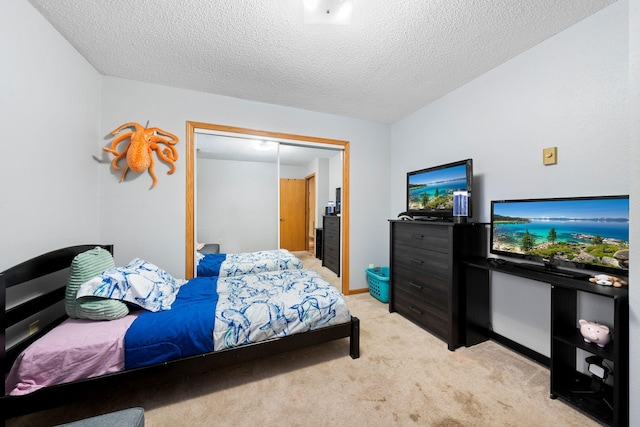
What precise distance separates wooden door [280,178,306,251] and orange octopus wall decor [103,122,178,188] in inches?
55.1

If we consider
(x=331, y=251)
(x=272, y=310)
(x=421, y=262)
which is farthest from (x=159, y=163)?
(x=421, y=262)

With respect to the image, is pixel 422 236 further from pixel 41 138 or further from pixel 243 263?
pixel 41 138

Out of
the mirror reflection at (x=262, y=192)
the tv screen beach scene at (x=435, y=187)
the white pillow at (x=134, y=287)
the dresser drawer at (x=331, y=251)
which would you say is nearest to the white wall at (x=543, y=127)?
the tv screen beach scene at (x=435, y=187)

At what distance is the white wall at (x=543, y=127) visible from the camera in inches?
60.5

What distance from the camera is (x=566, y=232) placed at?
168 cm

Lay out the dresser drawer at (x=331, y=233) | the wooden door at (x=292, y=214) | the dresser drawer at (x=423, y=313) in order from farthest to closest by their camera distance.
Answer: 1. the dresser drawer at (x=331, y=233)
2. the wooden door at (x=292, y=214)
3. the dresser drawer at (x=423, y=313)

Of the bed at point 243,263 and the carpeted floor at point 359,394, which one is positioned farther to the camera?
the bed at point 243,263

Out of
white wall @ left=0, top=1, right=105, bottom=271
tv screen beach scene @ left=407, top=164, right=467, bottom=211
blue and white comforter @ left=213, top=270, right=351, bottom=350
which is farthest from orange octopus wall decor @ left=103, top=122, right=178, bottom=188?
tv screen beach scene @ left=407, top=164, right=467, bottom=211

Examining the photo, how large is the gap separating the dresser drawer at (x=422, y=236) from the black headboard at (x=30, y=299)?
2986 millimetres

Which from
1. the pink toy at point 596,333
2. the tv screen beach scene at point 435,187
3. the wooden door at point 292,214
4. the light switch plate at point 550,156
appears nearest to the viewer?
the pink toy at point 596,333

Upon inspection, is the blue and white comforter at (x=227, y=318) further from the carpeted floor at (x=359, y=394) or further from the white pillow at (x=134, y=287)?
the carpeted floor at (x=359, y=394)

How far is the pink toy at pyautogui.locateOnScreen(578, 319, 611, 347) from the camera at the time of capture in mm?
1385

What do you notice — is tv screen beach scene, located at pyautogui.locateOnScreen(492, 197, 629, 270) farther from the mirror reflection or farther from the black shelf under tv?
the mirror reflection

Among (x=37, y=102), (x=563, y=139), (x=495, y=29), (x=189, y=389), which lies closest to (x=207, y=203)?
(x=37, y=102)
